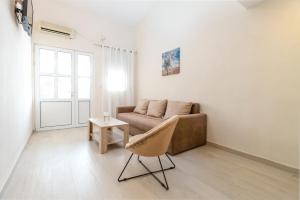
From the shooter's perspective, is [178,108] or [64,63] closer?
[178,108]

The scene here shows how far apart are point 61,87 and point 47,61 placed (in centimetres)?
73

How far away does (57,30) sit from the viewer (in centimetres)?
412

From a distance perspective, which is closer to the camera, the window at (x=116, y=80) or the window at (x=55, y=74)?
the window at (x=55, y=74)

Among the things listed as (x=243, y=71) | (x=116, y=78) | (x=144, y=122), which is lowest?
(x=144, y=122)

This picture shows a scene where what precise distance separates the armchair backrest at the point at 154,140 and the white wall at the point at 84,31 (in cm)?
341

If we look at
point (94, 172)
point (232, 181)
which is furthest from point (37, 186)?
point (232, 181)

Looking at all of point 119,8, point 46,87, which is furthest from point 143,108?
point 119,8

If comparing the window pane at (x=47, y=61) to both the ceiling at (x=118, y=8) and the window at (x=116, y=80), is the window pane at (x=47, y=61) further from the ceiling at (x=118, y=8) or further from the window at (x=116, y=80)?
the window at (x=116, y=80)

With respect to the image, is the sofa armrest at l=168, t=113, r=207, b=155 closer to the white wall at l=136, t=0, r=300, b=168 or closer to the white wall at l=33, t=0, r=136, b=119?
the white wall at l=136, t=0, r=300, b=168

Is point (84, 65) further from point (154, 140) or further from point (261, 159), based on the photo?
point (261, 159)

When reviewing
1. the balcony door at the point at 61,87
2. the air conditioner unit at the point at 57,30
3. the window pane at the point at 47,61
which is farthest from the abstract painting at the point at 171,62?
the window pane at the point at 47,61

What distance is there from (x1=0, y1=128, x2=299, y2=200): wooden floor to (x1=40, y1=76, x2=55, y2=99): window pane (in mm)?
1805

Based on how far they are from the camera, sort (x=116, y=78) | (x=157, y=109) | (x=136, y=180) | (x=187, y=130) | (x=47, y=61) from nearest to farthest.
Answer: (x=136, y=180)
(x=187, y=130)
(x=157, y=109)
(x=47, y=61)
(x=116, y=78)

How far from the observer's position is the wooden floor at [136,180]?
63.5 inches
